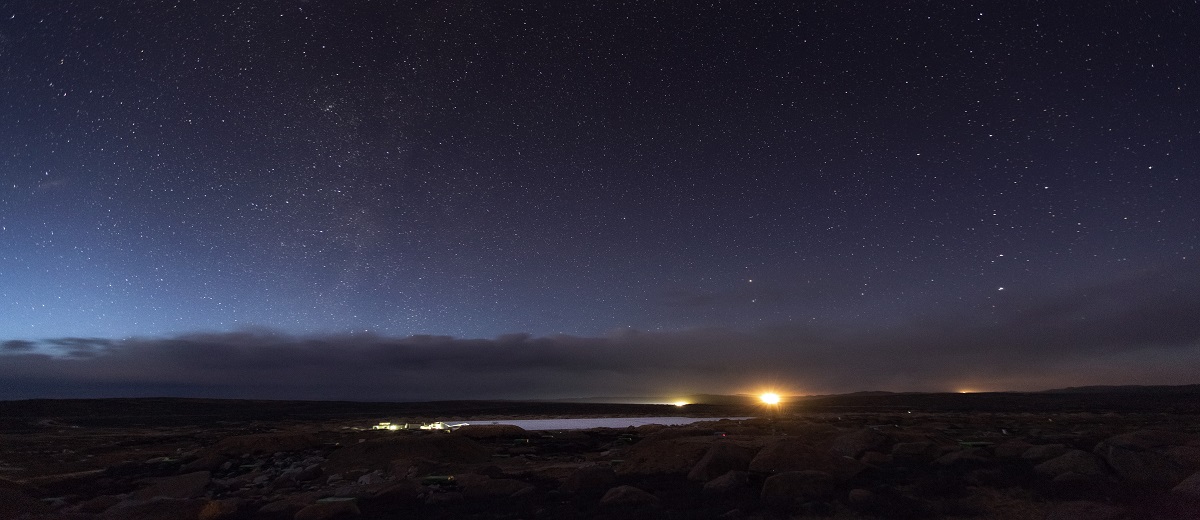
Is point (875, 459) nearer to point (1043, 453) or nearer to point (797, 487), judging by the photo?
A: point (1043, 453)

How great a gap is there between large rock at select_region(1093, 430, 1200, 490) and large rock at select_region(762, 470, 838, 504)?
12.3 metres

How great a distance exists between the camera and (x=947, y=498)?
2555 cm

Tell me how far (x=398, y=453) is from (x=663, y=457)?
18136 millimetres

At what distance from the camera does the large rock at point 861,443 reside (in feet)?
119

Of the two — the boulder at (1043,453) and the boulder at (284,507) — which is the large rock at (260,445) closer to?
the boulder at (284,507)

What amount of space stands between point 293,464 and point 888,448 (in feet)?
124

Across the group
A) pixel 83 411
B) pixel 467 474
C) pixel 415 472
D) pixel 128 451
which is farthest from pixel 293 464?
pixel 83 411

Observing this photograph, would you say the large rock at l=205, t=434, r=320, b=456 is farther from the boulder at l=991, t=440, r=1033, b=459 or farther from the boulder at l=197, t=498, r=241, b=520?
the boulder at l=991, t=440, r=1033, b=459

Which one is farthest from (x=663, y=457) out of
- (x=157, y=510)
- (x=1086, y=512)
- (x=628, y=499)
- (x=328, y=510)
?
(x=157, y=510)

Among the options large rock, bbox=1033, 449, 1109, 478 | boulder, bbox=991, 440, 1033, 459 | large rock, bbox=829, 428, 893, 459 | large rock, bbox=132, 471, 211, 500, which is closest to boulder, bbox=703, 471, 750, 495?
large rock, bbox=829, 428, 893, 459

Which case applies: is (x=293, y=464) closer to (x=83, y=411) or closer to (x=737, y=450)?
(x=737, y=450)

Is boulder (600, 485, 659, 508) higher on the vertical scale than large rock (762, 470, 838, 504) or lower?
lower

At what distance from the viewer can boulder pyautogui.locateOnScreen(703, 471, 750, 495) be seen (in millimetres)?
27859

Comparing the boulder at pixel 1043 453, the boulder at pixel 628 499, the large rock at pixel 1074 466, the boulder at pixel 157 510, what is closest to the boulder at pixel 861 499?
the boulder at pixel 628 499
